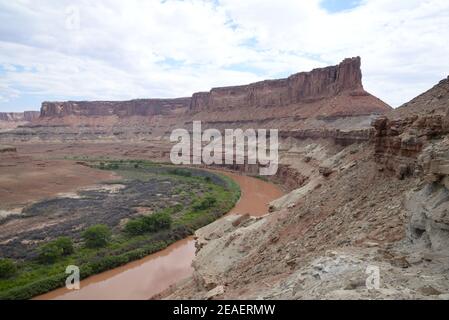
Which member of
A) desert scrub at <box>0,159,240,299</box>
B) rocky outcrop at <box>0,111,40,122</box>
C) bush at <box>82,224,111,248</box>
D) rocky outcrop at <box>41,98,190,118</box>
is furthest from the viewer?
rocky outcrop at <box>0,111,40,122</box>

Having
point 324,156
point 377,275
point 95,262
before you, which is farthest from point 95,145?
point 377,275

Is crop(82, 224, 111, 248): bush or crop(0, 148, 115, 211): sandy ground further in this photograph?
crop(0, 148, 115, 211): sandy ground

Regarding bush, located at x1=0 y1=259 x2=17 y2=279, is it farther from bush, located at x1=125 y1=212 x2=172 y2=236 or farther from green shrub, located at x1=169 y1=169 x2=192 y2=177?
green shrub, located at x1=169 y1=169 x2=192 y2=177

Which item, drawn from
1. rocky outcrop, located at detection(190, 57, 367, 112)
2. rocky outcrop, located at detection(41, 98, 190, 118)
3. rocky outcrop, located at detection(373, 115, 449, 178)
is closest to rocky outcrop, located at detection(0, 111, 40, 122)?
rocky outcrop, located at detection(41, 98, 190, 118)

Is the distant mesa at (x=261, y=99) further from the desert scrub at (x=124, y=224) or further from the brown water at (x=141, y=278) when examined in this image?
the brown water at (x=141, y=278)

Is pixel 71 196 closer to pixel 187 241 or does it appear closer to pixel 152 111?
pixel 187 241

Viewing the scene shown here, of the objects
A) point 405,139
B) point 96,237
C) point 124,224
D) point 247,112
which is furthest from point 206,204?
point 247,112

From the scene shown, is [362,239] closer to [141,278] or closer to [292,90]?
[141,278]
